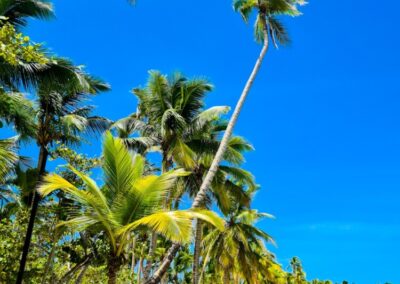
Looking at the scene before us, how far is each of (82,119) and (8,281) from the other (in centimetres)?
599

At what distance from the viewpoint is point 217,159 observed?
530 inches

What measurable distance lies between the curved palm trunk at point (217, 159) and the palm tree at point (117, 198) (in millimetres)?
1363

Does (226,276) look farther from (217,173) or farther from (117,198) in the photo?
(117,198)

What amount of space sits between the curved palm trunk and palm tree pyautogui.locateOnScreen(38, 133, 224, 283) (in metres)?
1.36

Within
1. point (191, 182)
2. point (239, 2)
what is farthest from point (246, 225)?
point (239, 2)

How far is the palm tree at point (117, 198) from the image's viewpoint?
10000 millimetres

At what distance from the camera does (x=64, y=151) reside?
15.2 metres

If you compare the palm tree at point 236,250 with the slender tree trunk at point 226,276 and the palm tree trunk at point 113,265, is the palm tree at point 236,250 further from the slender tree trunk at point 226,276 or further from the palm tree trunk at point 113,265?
the palm tree trunk at point 113,265

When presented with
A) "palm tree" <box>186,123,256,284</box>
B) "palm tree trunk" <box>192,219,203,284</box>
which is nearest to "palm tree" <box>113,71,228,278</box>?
"palm tree" <box>186,123,256,284</box>

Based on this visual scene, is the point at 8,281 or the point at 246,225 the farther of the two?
the point at 246,225

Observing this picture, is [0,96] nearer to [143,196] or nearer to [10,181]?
[143,196]

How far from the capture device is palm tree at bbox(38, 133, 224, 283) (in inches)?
394

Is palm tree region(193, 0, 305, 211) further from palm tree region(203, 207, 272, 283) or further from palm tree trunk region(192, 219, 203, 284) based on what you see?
palm tree region(203, 207, 272, 283)

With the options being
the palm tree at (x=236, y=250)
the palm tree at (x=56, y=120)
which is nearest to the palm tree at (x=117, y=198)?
the palm tree at (x=56, y=120)
